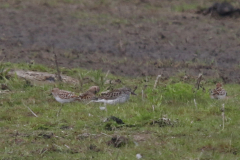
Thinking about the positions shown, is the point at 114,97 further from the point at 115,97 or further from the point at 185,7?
the point at 185,7

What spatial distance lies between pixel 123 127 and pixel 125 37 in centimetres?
948

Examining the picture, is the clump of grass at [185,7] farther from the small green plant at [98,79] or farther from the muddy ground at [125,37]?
the small green plant at [98,79]

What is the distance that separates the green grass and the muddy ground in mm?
3586

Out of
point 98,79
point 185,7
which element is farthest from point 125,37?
point 98,79

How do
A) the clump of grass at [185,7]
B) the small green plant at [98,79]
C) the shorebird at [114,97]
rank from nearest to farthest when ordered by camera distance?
the shorebird at [114,97] → the small green plant at [98,79] → the clump of grass at [185,7]

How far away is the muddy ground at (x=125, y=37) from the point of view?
53.5 ft

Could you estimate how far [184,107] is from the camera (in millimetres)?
10930

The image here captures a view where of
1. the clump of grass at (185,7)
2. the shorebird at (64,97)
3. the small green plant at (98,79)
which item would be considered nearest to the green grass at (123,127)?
the shorebird at (64,97)

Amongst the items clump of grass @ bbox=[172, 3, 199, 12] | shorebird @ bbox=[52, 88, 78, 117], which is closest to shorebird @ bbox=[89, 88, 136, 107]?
shorebird @ bbox=[52, 88, 78, 117]

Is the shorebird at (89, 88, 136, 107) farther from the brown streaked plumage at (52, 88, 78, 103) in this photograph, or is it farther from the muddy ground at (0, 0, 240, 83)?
the muddy ground at (0, 0, 240, 83)

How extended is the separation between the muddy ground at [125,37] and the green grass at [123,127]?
11.8 feet

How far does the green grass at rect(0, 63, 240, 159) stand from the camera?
815 cm

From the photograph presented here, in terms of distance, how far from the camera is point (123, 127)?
9.46 m

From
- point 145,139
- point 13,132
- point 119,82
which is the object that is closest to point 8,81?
point 119,82
